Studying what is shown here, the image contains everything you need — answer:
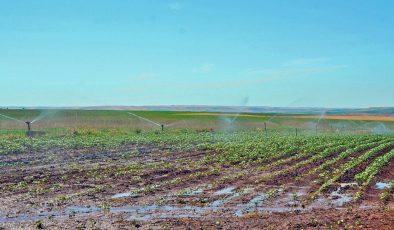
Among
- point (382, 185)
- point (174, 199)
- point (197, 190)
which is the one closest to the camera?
point (174, 199)

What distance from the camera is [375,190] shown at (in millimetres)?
15938

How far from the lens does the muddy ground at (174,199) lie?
11648 mm

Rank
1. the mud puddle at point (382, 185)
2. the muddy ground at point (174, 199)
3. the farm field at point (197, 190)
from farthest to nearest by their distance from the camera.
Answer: the mud puddle at point (382, 185), the farm field at point (197, 190), the muddy ground at point (174, 199)

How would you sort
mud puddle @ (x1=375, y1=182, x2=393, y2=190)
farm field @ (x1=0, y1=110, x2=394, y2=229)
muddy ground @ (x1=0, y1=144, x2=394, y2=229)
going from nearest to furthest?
muddy ground @ (x1=0, y1=144, x2=394, y2=229), farm field @ (x1=0, y1=110, x2=394, y2=229), mud puddle @ (x1=375, y1=182, x2=393, y2=190)

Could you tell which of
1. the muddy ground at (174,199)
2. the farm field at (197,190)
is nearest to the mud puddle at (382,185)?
the farm field at (197,190)

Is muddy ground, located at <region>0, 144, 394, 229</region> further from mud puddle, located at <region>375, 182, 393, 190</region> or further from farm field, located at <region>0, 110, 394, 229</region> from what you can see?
mud puddle, located at <region>375, 182, 393, 190</region>

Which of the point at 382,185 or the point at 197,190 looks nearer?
the point at 197,190

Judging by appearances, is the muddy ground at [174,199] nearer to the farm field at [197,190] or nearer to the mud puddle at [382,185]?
the farm field at [197,190]

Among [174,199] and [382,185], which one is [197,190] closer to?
[174,199]

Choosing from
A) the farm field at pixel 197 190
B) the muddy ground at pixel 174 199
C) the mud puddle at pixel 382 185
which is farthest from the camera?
the mud puddle at pixel 382 185

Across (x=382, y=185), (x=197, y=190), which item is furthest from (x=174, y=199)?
(x=382, y=185)

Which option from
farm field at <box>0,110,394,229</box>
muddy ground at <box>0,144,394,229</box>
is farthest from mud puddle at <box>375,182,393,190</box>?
muddy ground at <box>0,144,394,229</box>

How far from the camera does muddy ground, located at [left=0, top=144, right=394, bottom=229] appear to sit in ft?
38.2

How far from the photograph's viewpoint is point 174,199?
14.5m
